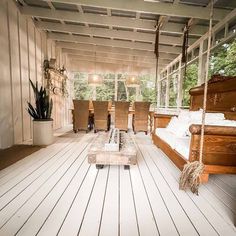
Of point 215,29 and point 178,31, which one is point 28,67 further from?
point 215,29

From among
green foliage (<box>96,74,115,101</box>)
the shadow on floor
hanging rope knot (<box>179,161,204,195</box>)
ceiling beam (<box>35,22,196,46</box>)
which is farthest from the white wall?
green foliage (<box>96,74,115,101</box>)

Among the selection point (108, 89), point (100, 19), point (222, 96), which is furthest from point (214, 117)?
point (108, 89)

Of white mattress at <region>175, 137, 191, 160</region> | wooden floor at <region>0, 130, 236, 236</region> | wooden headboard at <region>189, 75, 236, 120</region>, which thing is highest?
wooden headboard at <region>189, 75, 236, 120</region>

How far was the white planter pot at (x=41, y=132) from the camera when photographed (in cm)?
407

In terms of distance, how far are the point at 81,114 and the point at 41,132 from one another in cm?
196

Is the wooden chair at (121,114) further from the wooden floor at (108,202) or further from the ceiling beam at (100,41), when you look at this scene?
the wooden floor at (108,202)

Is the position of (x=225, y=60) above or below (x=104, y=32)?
below

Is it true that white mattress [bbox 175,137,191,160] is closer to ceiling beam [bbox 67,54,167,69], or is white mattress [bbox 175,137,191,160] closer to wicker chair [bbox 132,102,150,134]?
wicker chair [bbox 132,102,150,134]

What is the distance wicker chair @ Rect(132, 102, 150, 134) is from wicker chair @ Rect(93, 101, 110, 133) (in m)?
0.89

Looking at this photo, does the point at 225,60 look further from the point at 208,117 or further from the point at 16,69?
the point at 16,69

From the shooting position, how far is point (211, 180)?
2414 millimetres

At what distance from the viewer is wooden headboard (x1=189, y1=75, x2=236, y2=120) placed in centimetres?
294

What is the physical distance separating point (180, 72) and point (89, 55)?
12.6 ft

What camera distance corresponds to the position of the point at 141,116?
5941mm
